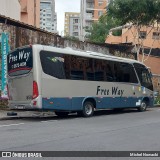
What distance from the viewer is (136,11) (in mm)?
26969

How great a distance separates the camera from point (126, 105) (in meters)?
20.9

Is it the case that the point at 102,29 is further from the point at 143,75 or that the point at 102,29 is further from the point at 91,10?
the point at 143,75

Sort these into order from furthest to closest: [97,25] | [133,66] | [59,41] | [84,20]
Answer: [84,20], [97,25], [59,41], [133,66]

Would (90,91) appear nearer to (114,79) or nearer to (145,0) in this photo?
(114,79)

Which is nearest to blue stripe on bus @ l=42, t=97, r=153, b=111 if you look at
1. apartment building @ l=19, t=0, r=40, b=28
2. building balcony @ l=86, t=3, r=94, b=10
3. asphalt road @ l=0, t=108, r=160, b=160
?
asphalt road @ l=0, t=108, r=160, b=160

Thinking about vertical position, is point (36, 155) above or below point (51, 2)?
below

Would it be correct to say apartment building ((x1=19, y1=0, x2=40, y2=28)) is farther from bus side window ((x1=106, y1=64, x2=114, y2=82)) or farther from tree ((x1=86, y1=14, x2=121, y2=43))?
bus side window ((x1=106, y1=64, x2=114, y2=82))

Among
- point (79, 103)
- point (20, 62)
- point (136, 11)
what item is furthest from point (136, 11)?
point (20, 62)

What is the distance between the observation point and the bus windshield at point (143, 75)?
71.8 ft

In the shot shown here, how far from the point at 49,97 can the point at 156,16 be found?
14756 millimetres

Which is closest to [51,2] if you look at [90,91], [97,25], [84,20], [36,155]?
[84,20]

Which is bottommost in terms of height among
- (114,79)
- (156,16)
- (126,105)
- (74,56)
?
(126,105)

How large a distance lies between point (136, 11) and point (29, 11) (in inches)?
895

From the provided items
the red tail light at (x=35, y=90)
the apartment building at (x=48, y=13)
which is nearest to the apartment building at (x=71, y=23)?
the apartment building at (x=48, y=13)
